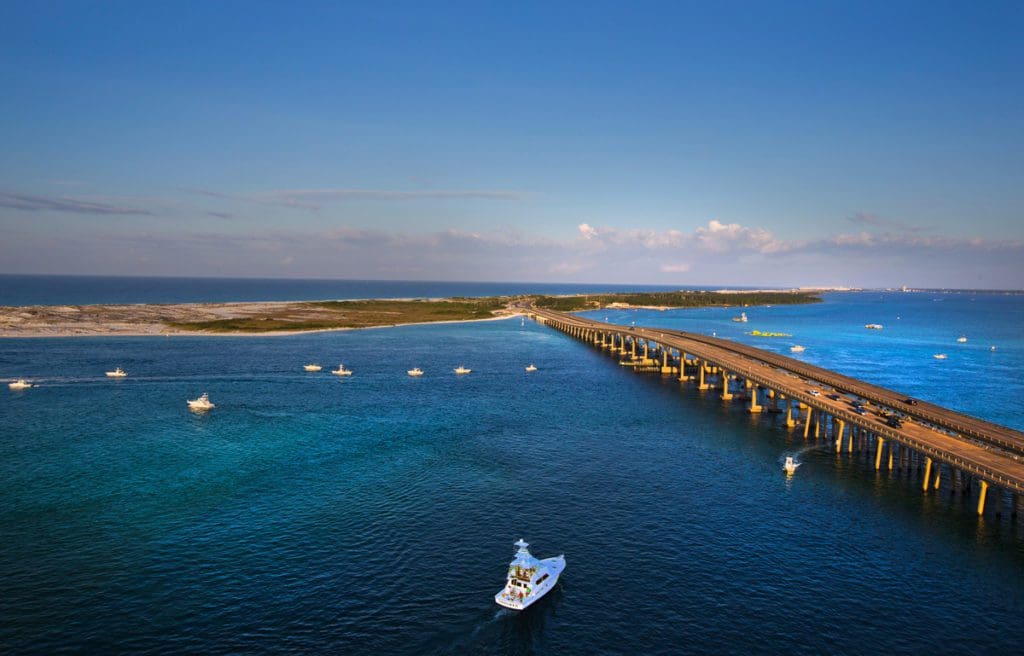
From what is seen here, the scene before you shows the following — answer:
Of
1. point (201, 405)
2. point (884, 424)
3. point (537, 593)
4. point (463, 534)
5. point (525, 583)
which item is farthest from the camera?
point (201, 405)

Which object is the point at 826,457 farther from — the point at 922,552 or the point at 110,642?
the point at 110,642

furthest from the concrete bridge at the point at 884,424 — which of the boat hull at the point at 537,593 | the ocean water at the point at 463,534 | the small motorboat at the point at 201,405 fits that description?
the small motorboat at the point at 201,405

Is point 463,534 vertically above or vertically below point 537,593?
below

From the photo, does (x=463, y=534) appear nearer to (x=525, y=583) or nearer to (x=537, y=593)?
(x=525, y=583)

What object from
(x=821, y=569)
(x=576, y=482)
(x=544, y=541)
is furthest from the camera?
(x=576, y=482)

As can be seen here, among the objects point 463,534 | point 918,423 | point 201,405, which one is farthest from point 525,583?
point 201,405

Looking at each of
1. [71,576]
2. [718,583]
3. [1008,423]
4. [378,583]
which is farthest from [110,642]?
[1008,423]

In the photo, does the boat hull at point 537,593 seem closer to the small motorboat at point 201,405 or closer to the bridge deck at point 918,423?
the bridge deck at point 918,423
